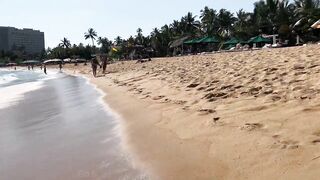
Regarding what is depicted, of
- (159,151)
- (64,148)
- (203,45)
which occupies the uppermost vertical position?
(203,45)

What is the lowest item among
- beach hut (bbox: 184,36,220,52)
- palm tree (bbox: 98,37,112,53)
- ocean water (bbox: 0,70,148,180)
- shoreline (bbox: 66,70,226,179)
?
ocean water (bbox: 0,70,148,180)

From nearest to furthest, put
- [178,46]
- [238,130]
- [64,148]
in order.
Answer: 1. [238,130]
2. [64,148]
3. [178,46]

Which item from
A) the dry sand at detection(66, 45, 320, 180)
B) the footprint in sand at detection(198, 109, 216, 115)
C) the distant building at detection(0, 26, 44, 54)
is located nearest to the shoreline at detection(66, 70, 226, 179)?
the dry sand at detection(66, 45, 320, 180)

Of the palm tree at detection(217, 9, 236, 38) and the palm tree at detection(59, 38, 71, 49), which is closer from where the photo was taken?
the palm tree at detection(217, 9, 236, 38)

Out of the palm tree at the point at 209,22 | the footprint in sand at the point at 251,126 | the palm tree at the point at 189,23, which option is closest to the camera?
the footprint in sand at the point at 251,126

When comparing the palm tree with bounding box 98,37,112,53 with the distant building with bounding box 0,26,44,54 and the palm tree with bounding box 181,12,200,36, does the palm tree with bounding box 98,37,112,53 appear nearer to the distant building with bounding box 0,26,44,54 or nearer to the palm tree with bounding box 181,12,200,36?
the palm tree with bounding box 181,12,200,36

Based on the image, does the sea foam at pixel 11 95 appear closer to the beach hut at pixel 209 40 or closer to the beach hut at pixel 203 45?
the beach hut at pixel 209 40

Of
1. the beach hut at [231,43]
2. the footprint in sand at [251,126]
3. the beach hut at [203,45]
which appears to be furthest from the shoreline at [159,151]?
the beach hut at [203,45]

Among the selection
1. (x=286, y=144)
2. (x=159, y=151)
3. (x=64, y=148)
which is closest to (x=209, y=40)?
(x=64, y=148)

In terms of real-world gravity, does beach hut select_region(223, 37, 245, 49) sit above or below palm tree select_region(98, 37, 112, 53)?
below

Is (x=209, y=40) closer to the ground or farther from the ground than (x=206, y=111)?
farther from the ground

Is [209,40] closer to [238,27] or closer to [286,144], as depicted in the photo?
[238,27]

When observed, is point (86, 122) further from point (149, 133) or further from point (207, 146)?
point (207, 146)

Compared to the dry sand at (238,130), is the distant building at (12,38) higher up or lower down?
higher up
